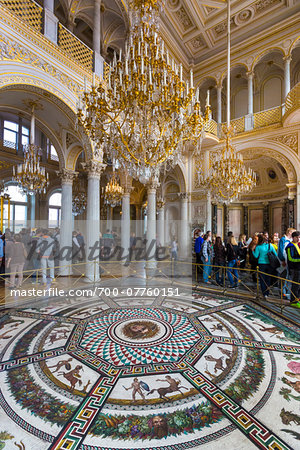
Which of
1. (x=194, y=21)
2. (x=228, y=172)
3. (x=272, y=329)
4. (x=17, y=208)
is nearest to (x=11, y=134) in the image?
(x=17, y=208)

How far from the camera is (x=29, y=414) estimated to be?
1.85 metres

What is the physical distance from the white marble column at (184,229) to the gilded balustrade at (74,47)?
22.6ft

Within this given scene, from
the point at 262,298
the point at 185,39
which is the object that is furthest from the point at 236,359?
the point at 185,39

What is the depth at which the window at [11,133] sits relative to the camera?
Result: 1231 cm

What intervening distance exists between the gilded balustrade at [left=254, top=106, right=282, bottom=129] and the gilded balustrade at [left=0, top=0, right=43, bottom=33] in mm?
8506

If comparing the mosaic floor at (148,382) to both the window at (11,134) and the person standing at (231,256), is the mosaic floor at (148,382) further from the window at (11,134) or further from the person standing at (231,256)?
the window at (11,134)

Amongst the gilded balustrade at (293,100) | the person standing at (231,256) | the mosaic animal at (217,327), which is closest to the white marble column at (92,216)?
the person standing at (231,256)

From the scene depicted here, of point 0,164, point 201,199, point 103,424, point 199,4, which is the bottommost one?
point 103,424

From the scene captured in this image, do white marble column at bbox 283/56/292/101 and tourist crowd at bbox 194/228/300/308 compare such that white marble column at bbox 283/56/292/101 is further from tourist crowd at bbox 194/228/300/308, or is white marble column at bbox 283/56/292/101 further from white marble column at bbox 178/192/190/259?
tourist crowd at bbox 194/228/300/308

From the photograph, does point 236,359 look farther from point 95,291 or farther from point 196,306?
point 95,291

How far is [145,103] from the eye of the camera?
3.45 metres

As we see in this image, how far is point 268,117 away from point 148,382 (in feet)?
34.8

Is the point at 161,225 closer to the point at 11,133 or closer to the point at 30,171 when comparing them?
the point at 30,171

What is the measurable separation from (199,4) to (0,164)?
474 inches
